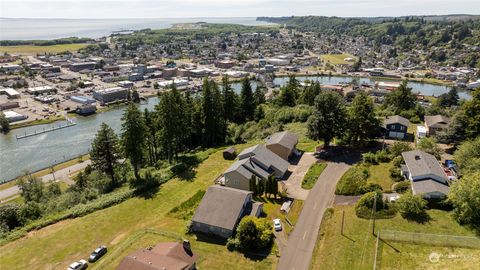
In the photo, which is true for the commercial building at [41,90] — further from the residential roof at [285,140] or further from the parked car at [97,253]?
the parked car at [97,253]

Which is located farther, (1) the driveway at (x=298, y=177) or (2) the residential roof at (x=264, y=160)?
(2) the residential roof at (x=264, y=160)

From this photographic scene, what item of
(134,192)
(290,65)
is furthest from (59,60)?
(134,192)

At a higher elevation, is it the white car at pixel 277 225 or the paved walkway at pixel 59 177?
the white car at pixel 277 225

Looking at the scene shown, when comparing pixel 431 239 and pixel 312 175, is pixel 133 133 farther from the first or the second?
pixel 431 239

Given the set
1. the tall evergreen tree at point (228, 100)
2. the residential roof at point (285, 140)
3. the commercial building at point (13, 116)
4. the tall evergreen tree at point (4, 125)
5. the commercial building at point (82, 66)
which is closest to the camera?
the residential roof at point (285, 140)

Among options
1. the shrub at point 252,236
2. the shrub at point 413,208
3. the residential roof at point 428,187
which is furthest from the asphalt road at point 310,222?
the residential roof at point 428,187

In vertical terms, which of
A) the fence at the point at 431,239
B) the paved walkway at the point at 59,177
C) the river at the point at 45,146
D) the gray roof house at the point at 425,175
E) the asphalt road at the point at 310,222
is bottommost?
the river at the point at 45,146

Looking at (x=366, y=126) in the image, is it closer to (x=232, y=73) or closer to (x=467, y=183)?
(x=467, y=183)

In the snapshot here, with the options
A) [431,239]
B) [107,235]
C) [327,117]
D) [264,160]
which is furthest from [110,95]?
[431,239]
